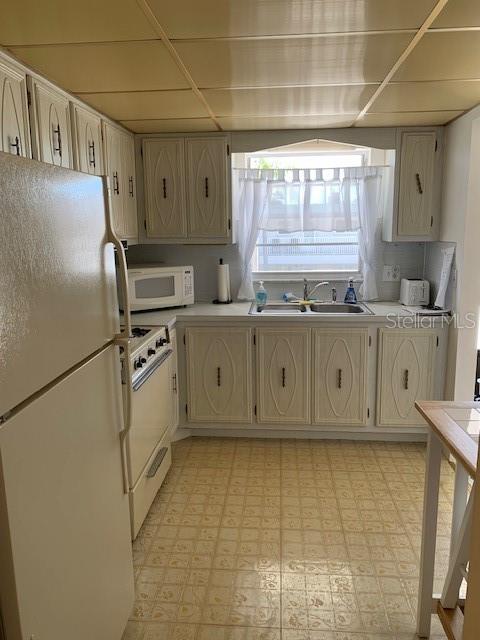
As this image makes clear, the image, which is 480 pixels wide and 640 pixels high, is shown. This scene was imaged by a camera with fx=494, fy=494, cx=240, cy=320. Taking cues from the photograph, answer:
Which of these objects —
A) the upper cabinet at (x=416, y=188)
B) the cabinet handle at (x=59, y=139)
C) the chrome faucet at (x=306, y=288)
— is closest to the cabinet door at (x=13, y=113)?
the cabinet handle at (x=59, y=139)

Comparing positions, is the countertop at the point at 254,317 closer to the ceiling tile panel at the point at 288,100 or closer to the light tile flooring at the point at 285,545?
the light tile flooring at the point at 285,545

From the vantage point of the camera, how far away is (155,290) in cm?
366

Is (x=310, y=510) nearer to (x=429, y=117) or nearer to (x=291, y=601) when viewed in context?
(x=291, y=601)

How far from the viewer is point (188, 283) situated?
3809mm

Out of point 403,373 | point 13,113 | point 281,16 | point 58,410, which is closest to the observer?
point 58,410

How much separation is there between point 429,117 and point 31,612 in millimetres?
3398

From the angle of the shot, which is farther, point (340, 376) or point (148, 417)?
point (340, 376)

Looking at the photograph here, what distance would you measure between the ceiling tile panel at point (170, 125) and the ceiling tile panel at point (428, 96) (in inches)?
44.8

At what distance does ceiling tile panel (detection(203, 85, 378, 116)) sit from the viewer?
258cm

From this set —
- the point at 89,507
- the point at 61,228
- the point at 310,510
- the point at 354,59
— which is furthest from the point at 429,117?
the point at 89,507

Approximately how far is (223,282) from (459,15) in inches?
101

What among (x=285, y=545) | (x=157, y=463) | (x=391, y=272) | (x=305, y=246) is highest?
(x=305, y=246)

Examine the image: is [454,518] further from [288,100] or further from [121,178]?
[121,178]

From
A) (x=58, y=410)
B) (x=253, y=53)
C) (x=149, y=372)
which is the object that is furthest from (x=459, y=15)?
(x=149, y=372)
